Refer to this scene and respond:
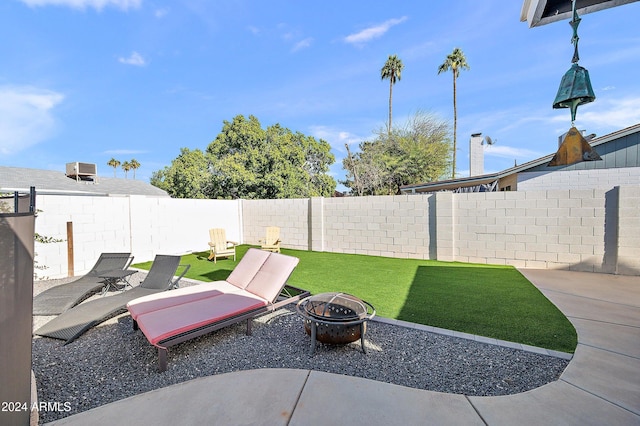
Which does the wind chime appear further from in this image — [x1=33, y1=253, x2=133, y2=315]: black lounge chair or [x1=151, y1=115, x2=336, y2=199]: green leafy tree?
[x1=151, y1=115, x2=336, y2=199]: green leafy tree

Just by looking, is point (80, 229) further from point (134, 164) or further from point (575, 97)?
point (134, 164)

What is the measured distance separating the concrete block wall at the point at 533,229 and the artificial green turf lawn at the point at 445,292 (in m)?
0.56

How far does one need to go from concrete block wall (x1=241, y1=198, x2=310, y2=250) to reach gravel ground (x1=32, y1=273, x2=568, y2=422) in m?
7.02

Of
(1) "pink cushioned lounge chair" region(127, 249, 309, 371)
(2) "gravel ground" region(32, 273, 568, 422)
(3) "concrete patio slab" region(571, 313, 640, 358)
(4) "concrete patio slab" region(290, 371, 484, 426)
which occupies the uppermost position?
(1) "pink cushioned lounge chair" region(127, 249, 309, 371)

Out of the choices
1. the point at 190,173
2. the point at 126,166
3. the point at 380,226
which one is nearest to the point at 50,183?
the point at 190,173

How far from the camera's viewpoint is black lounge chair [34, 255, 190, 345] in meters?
3.49

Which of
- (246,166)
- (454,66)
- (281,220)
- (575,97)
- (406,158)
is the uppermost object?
(454,66)

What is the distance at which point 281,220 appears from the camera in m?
11.1

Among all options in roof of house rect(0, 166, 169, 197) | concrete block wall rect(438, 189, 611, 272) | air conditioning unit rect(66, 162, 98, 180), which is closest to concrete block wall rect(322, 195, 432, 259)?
concrete block wall rect(438, 189, 611, 272)

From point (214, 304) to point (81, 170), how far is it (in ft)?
30.7

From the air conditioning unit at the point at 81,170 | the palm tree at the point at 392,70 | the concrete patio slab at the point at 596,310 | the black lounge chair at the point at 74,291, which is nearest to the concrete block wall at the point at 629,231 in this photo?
the concrete patio slab at the point at 596,310

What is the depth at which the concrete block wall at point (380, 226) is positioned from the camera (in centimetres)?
839

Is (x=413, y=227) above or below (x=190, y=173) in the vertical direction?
below

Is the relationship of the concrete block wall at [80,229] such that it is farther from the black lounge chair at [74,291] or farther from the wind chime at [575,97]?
the wind chime at [575,97]
